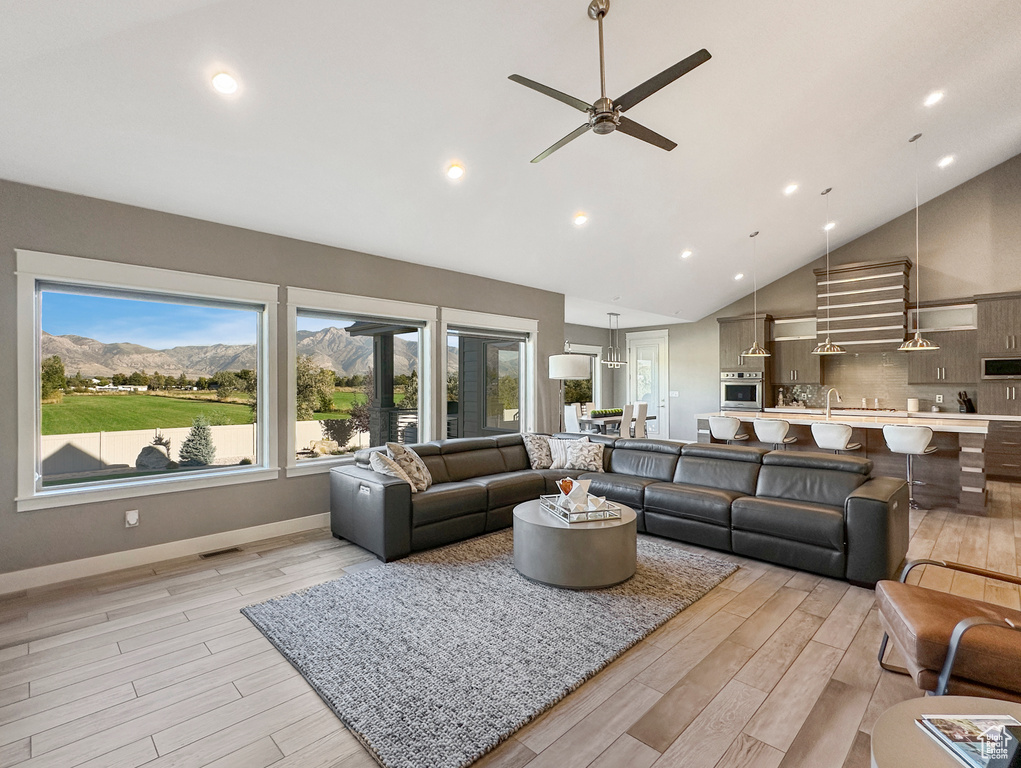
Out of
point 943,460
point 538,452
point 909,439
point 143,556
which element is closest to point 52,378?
point 143,556

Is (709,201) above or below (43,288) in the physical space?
above

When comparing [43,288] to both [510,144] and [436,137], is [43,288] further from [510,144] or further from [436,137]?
[510,144]

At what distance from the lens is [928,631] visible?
6.11ft

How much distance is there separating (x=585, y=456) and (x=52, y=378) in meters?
4.53

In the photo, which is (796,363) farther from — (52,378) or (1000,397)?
(52,378)

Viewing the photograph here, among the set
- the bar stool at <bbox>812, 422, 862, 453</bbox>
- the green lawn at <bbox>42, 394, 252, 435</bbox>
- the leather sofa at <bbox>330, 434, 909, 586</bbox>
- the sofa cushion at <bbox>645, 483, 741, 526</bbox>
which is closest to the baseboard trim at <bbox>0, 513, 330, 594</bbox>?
the leather sofa at <bbox>330, 434, 909, 586</bbox>

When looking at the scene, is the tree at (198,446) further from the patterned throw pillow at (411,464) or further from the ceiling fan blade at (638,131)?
the ceiling fan blade at (638,131)

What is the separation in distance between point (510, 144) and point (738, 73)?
6.06 feet

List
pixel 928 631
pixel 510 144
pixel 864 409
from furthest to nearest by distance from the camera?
pixel 864 409
pixel 510 144
pixel 928 631

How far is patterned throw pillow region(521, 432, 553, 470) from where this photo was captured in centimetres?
543

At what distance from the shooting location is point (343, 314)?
492cm

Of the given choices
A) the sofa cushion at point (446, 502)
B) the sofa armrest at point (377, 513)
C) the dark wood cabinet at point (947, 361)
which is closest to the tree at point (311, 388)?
the sofa armrest at point (377, 513)

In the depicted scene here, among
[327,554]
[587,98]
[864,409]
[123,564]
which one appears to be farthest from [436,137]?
[864,409]

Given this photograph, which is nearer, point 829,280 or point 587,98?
point 587,98
